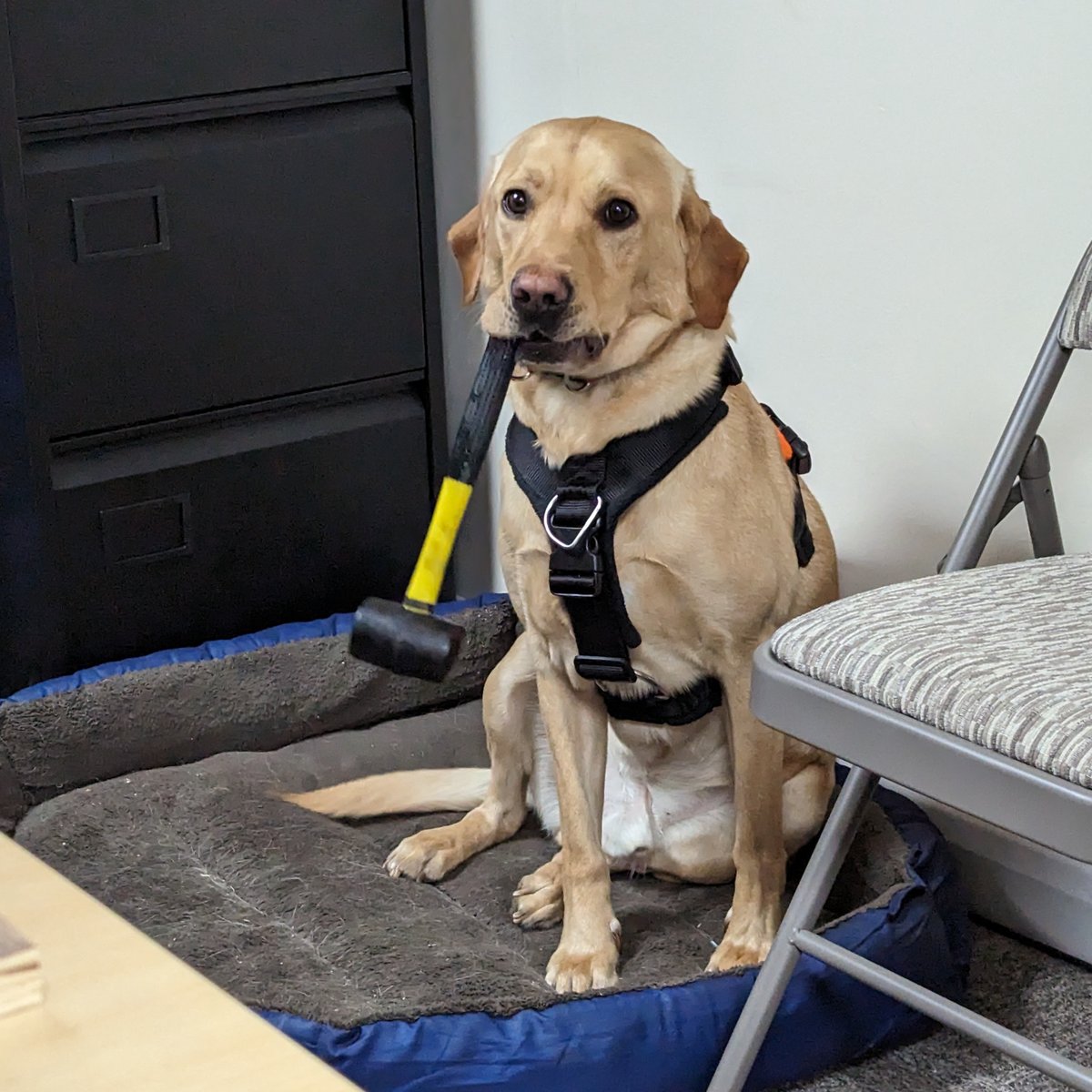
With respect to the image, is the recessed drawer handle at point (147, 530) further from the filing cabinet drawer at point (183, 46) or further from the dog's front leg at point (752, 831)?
the dog's front leg at point (752, 831)

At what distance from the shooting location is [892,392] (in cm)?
196

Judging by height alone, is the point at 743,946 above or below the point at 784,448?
below

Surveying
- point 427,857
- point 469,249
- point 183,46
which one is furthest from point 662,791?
point 183,46

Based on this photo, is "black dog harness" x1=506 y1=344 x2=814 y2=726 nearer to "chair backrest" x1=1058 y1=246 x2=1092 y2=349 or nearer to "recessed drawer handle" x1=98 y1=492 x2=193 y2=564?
"chair backrest" x1=1058 y1=246 x2=1092 y2=349

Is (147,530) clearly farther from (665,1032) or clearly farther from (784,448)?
(665,1032)

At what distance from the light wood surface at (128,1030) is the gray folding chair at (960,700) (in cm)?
55

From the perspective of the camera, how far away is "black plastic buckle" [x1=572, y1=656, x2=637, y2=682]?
5.38 feet

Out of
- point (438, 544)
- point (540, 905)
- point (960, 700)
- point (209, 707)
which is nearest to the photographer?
point (960, 700)

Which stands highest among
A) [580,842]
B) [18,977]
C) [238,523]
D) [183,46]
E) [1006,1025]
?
[183,46]

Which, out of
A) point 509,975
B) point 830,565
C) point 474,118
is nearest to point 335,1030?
point 509,975

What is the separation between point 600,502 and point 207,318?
2.64ft

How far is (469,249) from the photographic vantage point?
171cm

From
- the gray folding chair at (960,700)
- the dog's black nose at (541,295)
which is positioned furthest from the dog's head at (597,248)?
the gray folding chair at (960,700)

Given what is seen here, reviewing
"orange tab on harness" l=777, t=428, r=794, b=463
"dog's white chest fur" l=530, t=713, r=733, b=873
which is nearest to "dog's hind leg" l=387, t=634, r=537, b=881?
"dog's white chest fur" l=530, t=713, r=733, b=873
